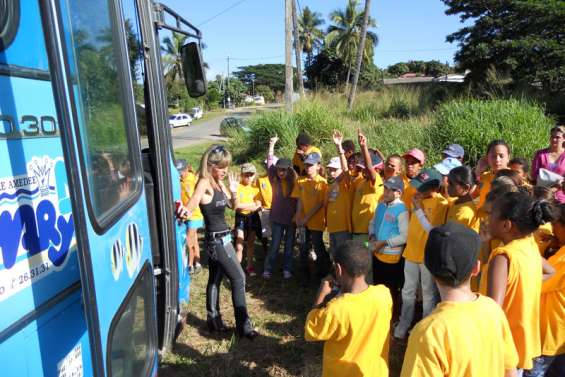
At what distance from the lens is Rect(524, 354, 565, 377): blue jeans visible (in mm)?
2668

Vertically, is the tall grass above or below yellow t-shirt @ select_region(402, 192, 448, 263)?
above

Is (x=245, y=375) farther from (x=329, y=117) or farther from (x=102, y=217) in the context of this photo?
(x=329, y=117)

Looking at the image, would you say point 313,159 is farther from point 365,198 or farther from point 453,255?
point 453,255

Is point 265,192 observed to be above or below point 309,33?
below

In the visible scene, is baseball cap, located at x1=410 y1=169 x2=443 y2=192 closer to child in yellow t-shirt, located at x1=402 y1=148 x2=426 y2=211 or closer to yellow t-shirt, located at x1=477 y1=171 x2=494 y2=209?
child in yellow t-shirt, located at x1=402 y1=148 x2=426 y2=211

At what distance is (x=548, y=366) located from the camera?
8.93 feet

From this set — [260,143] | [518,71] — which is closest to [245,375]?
[260,143]

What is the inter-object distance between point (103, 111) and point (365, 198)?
3.25 m

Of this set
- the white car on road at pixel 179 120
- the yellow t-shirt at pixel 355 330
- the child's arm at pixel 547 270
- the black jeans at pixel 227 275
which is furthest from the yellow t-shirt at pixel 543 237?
the white car on road at pixel 179 120

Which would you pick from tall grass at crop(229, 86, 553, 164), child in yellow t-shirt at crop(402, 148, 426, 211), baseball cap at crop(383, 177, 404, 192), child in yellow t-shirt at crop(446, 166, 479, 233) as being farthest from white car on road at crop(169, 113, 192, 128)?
child in yellow t-shirt at crop(446, 166, 479, 233)

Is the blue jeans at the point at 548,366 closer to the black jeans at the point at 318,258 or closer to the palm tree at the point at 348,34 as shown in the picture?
the black jeans at the point at 318,258

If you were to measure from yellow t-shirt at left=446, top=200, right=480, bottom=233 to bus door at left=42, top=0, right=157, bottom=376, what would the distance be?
2.42 meters

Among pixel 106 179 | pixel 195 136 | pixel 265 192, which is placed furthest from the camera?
pixel 195 136

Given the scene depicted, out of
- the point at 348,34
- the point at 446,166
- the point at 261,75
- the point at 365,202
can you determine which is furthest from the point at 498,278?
the point at 261,75
